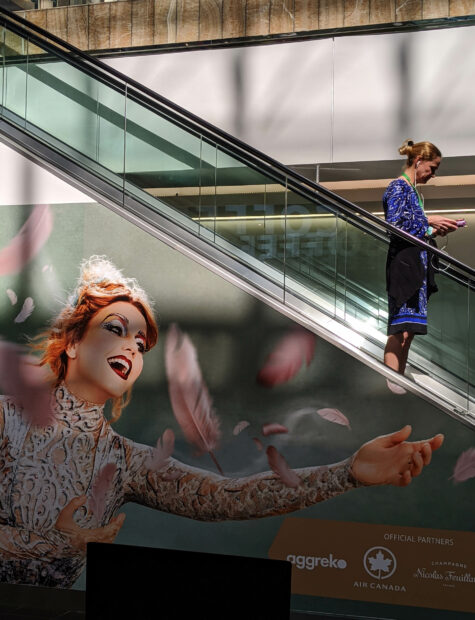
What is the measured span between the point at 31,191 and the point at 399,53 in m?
4.21

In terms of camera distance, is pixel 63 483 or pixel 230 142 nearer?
pixel 230 142

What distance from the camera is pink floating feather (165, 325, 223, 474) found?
18.5 ft

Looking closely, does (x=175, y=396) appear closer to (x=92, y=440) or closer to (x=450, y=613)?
(x=92, y=440)

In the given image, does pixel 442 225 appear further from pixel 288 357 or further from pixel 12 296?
pixel 12 296

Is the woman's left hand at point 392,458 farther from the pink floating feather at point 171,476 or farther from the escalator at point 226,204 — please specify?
the pink floating feather at point 171,476

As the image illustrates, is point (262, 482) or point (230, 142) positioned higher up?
point (230, 142)

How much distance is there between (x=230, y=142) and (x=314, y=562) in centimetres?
298

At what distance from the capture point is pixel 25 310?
19.5 ft

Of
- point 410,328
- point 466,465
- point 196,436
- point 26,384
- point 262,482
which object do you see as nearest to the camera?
point 466,465

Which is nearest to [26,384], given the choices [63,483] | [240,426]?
[63,483]

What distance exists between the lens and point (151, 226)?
19.0 feet

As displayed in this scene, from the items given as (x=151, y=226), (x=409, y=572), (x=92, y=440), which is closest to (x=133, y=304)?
(x=151, y=226)

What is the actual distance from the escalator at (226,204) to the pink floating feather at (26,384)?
4.30ft

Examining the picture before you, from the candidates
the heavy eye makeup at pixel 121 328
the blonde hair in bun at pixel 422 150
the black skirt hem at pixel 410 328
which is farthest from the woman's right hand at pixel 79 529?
the blonde hair in bun at pixel 422 150
